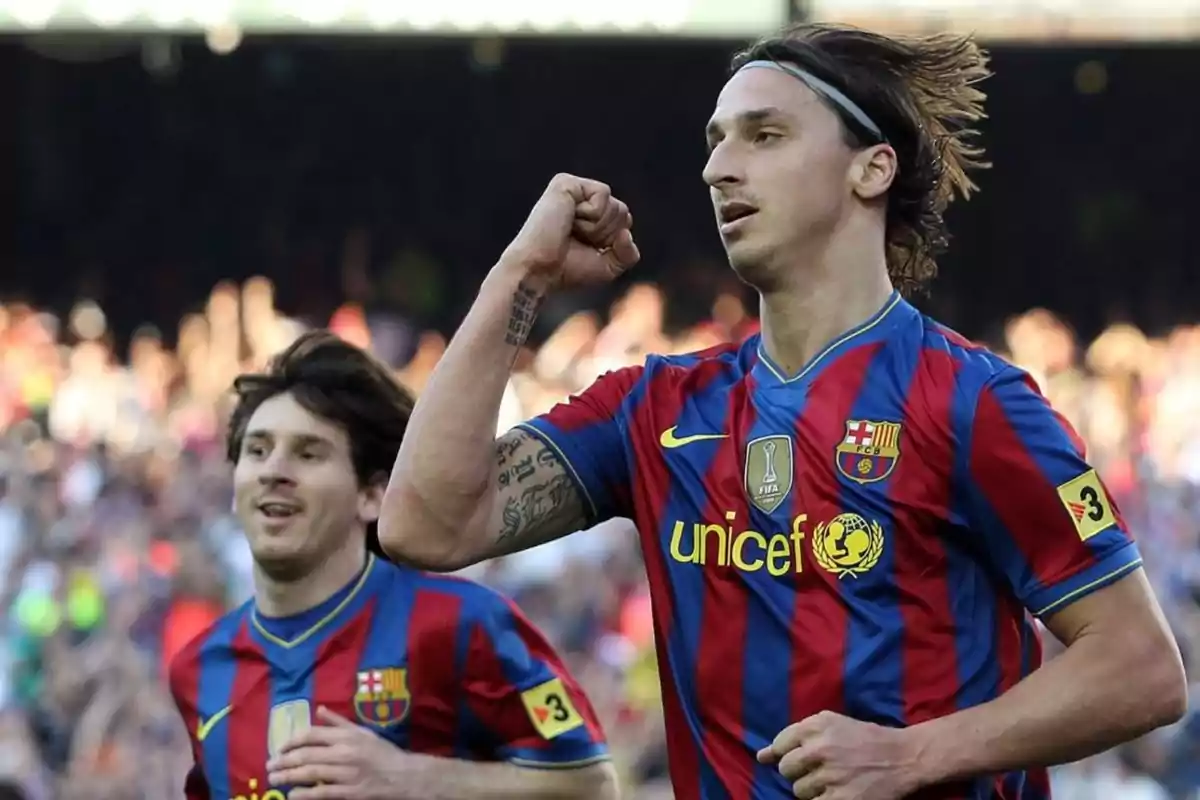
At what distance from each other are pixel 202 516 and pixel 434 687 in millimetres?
6329

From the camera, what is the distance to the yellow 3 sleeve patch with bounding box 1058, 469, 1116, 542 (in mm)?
2805

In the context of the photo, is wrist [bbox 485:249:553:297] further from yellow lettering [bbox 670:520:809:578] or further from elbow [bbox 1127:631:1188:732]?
elbow [bbox 1127:631:1188:732]

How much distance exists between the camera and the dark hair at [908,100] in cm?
314

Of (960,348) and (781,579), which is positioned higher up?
(960,348)

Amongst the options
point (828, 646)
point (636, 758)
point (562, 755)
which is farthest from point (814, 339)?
point (636, 758)

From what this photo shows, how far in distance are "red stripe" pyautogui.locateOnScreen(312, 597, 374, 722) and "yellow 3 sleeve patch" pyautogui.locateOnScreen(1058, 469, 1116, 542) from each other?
172 centimetres

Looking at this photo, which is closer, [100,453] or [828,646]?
[828,646]

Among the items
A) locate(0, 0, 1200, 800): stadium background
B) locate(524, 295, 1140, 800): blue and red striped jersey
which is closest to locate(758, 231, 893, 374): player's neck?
locate(524, 295, 1140, 800): blue and red striped jersey

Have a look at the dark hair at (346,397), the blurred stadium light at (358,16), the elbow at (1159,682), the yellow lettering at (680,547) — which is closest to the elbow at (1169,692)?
the elbow at (1159,682)

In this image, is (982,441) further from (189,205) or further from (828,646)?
(189,205)

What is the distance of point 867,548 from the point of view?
9.41ft

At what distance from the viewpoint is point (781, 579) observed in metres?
2.91

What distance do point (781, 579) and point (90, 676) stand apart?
21.0 ft

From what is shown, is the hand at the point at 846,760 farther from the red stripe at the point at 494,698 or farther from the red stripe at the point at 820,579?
the red stripe at the point at 494,698
